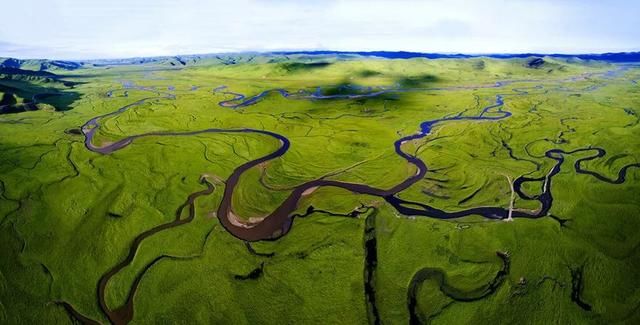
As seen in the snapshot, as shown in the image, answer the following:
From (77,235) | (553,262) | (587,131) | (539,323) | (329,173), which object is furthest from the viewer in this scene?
(587,131)

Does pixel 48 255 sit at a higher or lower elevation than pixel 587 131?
lower

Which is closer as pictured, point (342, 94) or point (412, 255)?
point (412, 255)

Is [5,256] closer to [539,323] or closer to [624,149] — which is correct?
[539,323]

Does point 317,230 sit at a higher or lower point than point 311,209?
lower

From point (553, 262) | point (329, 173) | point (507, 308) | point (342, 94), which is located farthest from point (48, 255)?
point (342, 94)

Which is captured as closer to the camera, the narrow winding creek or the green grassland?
the green grassland

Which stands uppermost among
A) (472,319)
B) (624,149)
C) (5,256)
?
(624,149)

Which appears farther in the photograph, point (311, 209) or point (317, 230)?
point (311, 209)

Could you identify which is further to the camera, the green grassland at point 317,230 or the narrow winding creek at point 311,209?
the narrow winding creek at point 311,209
